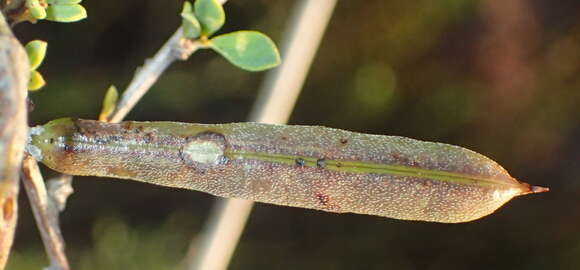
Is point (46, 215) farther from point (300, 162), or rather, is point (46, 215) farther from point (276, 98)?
point (276, 98)

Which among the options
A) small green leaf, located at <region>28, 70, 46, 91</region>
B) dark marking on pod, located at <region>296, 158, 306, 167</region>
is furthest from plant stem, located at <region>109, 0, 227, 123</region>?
dark marking on pod, located at <region>296, 158, 306, 167</region>

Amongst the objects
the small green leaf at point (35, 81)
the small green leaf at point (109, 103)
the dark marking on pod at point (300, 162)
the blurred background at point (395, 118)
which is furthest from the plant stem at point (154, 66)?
the blurred background at point (395, 118)

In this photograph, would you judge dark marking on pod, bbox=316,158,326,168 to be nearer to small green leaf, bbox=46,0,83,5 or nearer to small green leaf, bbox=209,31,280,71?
small green leaf, bbox=209,31,280,71

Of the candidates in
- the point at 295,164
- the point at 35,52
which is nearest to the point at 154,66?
the point at 35,52

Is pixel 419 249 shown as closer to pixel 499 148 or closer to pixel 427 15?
pixel 499 148

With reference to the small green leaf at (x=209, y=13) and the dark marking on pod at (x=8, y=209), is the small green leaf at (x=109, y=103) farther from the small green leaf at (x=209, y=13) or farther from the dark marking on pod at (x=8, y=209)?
the dark marking on pod at (x=8, y=209)
